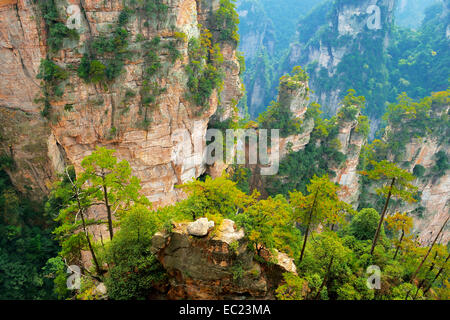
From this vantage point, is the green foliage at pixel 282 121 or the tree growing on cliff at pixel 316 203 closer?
the tree growing on cliff at pixel 316 203

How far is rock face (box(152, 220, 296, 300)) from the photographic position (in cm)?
973

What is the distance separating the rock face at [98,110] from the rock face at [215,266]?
1202 cm

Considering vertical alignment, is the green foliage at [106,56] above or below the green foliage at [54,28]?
below

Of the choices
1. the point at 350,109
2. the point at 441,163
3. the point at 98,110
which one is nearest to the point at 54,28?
the point at 98,110

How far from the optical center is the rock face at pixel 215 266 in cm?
973

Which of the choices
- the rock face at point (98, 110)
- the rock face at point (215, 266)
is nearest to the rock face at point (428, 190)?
the rock face at point (98, 110)

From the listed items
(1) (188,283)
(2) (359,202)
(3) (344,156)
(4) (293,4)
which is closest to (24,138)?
(1) (188,283)

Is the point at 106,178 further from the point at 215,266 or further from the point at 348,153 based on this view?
the point at 348,153

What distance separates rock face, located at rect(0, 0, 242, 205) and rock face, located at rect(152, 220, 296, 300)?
12.0 m

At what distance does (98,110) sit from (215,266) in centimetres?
1433

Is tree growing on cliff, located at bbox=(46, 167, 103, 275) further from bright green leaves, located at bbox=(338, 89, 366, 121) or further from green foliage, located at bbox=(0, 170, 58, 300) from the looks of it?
bright green leaves, located at bbox=(338, 89, 366, 121)

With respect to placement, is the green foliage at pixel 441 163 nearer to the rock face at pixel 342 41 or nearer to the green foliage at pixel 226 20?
the rock face at pixel 342 41

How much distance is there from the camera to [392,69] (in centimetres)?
6153
